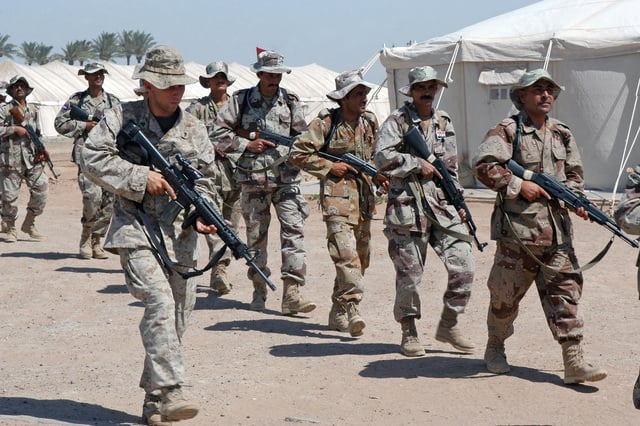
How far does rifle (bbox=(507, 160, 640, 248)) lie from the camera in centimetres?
634

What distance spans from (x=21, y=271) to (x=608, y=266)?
6.08 meters

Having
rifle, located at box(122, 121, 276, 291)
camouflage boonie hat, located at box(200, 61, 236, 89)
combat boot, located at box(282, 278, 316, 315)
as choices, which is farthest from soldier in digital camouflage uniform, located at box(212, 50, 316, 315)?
rifle, located at box(122, 121, 276, 291)

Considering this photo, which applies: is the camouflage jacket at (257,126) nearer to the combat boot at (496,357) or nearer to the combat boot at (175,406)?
the combat boot at (496,357)

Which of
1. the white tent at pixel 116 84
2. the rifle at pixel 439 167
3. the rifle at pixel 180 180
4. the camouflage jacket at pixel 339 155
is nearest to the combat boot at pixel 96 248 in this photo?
the camouflage jacket at pixel 339 155

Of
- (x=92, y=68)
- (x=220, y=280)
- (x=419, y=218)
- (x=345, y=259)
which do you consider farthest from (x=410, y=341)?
(x=92, y=68)

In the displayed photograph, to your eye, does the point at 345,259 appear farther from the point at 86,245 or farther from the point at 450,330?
the point at 86,245

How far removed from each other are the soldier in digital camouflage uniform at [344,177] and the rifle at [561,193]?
1.74 m

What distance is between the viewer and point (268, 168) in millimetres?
9008

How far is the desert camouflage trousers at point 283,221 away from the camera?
29.2 feet

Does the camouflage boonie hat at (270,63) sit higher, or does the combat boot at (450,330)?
the camouflage boonie hat at (270,63)

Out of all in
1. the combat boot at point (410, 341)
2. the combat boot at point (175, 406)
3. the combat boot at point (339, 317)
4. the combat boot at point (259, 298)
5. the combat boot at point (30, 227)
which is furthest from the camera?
the combat boot at point (30, 227)

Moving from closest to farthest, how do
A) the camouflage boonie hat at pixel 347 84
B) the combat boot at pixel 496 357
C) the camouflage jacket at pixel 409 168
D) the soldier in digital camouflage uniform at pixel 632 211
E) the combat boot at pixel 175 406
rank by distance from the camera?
the soldier in digital camouflage uniform at pixel 632 211 → the combat boot at pixel 175 406 → the combat boot at pixel 496 357 → the camouflage jacket at pixel 409 168 → the camouflage boonie hat at pixel 347 84

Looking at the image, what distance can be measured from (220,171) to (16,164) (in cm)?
458

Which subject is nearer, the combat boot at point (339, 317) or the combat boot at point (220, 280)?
the combat boot at point (339, 317)
